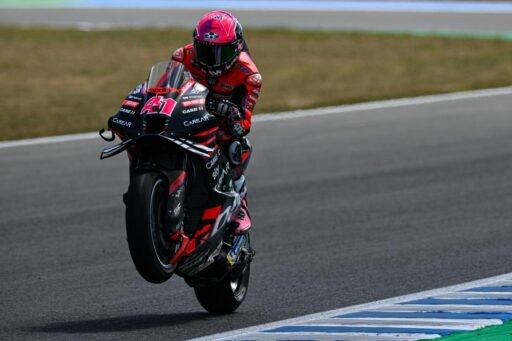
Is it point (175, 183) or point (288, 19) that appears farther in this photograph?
point (288, 19)

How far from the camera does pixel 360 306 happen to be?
7.00 metres

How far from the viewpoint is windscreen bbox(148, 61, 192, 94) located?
21.1 feet

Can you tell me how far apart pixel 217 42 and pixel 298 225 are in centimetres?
341

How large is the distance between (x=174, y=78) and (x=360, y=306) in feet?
5.41

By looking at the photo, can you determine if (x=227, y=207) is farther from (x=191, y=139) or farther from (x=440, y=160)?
(x=440, y=160)

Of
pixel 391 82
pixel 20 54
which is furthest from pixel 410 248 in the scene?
pixel 20 54

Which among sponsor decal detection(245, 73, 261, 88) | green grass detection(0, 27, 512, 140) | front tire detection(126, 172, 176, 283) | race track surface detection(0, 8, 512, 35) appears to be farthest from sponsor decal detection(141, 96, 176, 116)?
race track surface detection(0, 8, 512, 35)

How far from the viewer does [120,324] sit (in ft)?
21.9

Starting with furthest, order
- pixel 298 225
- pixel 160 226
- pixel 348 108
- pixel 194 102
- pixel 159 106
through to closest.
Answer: pixel 348 108 → pixel 298 225 → pixel 194 102 → pixel 159 106 → pixel 160 226

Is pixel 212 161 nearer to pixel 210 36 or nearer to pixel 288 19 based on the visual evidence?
pixel 210 36

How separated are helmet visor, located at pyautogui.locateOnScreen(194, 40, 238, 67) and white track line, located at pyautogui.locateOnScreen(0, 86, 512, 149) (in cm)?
724

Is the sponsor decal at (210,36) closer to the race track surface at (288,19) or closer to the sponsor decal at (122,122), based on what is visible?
the sponsor decal at (122,122)

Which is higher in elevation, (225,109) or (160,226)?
(225,109)

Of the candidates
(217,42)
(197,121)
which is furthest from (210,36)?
(197,121)
